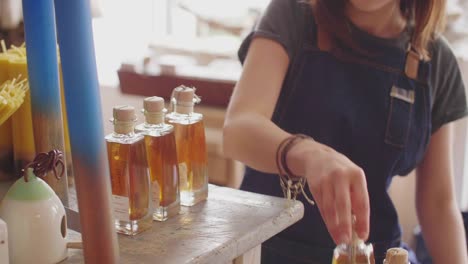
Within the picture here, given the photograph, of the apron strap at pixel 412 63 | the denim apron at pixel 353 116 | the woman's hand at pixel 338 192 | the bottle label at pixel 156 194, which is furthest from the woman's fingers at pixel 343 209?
the apron strap at pixel 412 63

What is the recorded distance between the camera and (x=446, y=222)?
1.39 m

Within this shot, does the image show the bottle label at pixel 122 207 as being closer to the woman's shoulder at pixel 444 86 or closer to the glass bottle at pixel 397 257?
the glass bottle at pixel 397 257

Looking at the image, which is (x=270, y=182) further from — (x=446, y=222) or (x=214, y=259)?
(x=214, y=259)

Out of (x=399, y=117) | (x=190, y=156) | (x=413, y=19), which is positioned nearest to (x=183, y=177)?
(x=190, y=156)

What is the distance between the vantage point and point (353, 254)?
2.31 feet

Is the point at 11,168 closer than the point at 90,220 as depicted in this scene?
No

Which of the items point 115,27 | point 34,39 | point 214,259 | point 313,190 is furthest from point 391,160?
point 115,27

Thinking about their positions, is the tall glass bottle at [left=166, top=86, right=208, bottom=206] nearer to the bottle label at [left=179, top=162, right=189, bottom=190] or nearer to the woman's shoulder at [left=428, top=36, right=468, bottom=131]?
the bottle label at [left=179, top=162, right=189, bottom=190]

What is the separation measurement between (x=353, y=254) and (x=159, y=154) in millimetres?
274

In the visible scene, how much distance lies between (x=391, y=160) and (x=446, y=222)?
19 centimetres

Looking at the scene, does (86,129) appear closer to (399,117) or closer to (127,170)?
(127,170)

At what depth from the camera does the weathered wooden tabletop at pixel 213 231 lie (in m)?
0.76

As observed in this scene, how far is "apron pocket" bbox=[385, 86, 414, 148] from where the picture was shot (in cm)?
132

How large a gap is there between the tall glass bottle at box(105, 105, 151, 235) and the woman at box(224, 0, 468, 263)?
36 centimetres
